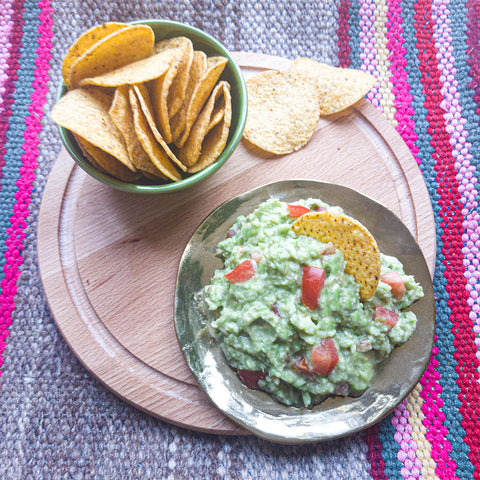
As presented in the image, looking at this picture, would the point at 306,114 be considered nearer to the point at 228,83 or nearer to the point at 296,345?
the point at 228,83

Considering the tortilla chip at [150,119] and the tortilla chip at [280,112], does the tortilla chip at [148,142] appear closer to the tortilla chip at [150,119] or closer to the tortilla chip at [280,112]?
the tortilla chip at [150,119]

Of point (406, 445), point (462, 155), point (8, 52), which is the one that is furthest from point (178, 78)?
point (406, 445)

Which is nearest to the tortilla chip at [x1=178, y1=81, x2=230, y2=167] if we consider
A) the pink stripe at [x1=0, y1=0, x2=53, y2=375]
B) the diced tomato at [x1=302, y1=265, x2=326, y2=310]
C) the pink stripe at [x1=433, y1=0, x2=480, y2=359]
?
the diced tomato at [x1=302, y1=265, x2=326, y2=310]

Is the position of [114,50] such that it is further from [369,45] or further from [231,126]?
[369,45]

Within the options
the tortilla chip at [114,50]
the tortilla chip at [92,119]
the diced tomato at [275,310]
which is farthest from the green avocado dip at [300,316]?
the tortilla chip at [114,50]

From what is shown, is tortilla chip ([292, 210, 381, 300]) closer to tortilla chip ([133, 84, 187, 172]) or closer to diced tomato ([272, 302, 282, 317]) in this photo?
diced tomato ([272, 302, 282, 317])
